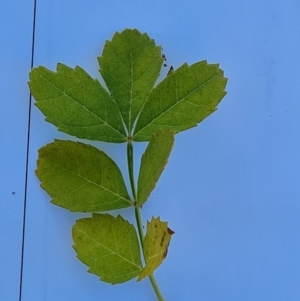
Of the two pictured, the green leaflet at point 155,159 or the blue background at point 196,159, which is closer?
the green leaflet at point 155,159

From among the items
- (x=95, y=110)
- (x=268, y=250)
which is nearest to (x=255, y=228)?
(x=268, y=250)

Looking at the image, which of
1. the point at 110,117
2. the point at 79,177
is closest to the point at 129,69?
the point at 110,117

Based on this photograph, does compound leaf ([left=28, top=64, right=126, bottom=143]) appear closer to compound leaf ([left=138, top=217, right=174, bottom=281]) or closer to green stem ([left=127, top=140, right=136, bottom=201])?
green stem ([left=127, top=140, right=136, bottom=201])

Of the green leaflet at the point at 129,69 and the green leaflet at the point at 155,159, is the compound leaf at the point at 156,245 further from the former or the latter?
the green leaflet at the point at 129,69

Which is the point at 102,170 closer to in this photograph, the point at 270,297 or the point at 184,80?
the point at 184,80

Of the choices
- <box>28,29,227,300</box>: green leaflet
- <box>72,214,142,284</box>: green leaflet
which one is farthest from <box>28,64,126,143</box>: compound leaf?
<box>72,214,142,284</box>: green leaflet

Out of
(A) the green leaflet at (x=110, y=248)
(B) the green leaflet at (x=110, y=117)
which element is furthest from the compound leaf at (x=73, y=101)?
(A) the green leaflet at (x=110, y=248)
